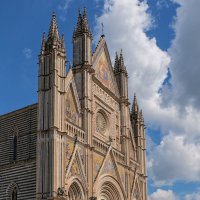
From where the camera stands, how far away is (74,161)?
32906 millimetres

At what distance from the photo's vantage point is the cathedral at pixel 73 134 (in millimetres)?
30875

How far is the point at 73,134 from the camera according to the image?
111 ft

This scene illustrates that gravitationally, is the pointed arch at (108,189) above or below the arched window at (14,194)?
above

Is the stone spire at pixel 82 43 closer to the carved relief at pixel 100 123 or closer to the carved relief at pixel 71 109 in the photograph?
the carved relief at pixel 71 109

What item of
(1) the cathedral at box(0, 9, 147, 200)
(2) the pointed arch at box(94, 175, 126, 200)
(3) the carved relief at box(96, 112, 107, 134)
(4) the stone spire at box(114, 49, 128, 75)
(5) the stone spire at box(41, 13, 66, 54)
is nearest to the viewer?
(1) the cathedral at box(0, 9, 147, 200)

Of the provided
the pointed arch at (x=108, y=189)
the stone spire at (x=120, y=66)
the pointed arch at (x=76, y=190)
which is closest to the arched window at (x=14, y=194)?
the pointed arch at (x=76, y=190)

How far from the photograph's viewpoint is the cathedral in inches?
1216

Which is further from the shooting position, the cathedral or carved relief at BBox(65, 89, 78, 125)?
carved relief at BBox(65, 89, 78, 125)

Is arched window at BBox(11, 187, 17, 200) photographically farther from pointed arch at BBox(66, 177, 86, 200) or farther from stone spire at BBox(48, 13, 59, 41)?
stone spire at BBox(48, 13, 59, 41)

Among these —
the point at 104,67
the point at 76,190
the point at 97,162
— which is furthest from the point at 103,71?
the point at 76,190

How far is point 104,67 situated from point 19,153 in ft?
42.3

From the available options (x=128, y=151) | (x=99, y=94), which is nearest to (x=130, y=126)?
(x=128, y=151)

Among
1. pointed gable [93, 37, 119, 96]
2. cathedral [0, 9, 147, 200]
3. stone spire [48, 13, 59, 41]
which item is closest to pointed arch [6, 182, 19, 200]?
cathedral [0, 9, 147, 200]

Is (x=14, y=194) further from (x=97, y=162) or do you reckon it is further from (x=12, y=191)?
(x=97, y=162)
